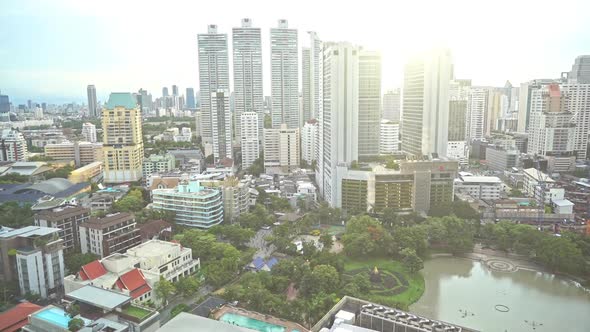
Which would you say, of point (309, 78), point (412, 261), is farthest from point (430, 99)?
point (309, 78)

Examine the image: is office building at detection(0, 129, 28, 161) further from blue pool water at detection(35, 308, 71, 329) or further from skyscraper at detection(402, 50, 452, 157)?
skyscraper at detection(402, 50, 452, 157)

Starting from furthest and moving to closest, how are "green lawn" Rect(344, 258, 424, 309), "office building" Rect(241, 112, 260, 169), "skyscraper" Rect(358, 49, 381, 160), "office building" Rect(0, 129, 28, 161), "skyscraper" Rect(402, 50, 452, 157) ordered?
"office building" Rect(241, 112, 260, 169), "office building" Rect(0, 129, 28, 161), "skyscraper" Rect(402, 50, 452, 157), "skyscraper" Rect(358, 49, 381, 160), "green lawn" Rect(344, 258, 424, 309)

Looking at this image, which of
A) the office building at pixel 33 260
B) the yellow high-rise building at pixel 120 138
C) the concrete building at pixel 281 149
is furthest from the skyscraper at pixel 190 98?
the office building at pixel 33 260

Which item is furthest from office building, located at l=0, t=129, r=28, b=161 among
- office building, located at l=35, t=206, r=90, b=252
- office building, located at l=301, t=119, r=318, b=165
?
office building, located at l=301, t=119, r=318, b=165

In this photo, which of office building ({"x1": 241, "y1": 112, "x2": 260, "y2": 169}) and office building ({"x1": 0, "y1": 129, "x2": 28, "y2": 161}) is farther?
office building ({"x1": 241, "y1": 112, "x2": 260, "y2": 169})

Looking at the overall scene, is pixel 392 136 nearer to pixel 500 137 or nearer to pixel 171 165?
pixel 500 137

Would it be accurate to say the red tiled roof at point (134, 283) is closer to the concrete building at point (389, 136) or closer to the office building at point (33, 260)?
the office building at point (33, 260)

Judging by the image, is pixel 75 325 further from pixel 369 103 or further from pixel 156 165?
pixel 156 165
